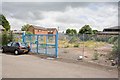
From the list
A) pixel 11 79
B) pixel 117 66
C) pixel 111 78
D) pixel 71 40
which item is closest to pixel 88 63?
pixel 117 66

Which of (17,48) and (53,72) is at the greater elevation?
(17,48)

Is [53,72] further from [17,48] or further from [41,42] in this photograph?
[41,42]

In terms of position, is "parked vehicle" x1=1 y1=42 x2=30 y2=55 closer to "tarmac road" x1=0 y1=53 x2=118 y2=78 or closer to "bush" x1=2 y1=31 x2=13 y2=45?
"tarmac road" x1=0 y1=53 x2=118 y2=78

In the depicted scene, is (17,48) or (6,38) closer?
(17,48)

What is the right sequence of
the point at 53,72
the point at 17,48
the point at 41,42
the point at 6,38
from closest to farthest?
the point at 53,72, the point at 17,48, the point at 41,42, the point at 6,38

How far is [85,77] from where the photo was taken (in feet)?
30.2

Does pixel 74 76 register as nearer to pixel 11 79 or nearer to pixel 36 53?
pixel 11 79

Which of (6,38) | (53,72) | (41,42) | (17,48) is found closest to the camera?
(53,72)

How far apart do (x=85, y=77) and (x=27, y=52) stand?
39.5 feet

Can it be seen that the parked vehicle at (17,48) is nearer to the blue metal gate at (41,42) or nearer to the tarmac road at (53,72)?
the blue metal gate at (41,42)

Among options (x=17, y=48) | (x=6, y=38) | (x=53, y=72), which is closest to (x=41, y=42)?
(x=17, y=48)

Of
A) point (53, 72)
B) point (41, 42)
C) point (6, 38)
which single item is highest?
point (6, 38)

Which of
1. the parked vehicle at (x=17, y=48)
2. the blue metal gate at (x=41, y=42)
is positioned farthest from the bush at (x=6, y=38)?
the parked vehicle at (x=17, y=48)

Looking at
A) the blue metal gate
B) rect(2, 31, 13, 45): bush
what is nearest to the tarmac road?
the blue metal gate
